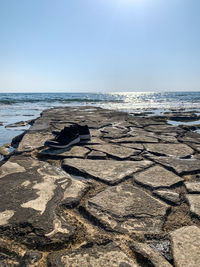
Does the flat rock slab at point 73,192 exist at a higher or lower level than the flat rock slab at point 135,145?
higher

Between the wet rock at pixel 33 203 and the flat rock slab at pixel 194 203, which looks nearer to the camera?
the wet rock at pixel 33 203

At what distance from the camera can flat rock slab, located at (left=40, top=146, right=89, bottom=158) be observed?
108 inches

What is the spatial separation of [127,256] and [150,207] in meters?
0.51

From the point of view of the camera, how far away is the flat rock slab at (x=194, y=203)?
1476mm

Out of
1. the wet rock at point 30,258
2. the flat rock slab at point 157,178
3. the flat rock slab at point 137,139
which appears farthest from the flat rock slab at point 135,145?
the wet rock at point 30,258

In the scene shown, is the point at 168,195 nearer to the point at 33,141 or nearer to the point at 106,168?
the point at 106,168

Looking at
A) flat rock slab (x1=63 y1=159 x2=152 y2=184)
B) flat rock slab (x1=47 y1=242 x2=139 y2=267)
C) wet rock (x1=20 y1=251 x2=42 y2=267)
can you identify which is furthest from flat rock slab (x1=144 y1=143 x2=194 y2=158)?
wet rock (x1=20 y1=251 x2=42 y2=267)

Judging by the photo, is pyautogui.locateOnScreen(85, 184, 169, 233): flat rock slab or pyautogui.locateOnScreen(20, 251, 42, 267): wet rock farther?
pyautogui.locateOnScreen(85, 184, 169, 233): flat rock slab

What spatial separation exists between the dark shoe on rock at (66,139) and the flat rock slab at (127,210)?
143 centimetres

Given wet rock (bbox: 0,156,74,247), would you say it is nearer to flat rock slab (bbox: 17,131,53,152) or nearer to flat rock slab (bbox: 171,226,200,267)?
flat rock slab (bbox: 171,226,200,267)

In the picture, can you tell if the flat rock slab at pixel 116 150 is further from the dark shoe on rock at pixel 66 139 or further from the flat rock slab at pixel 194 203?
A: the flat rock slab at pixel 194 203

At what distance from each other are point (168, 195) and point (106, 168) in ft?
2.49

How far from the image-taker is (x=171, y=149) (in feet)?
9.96

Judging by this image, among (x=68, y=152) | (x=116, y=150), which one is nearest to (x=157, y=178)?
(x=116, y=150)
